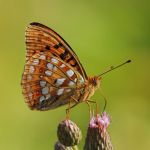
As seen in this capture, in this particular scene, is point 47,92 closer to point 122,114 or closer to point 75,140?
point 75,140

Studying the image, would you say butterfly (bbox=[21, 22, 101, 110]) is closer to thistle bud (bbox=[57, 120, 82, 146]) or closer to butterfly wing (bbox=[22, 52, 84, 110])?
butterfly wing (bbox=[22, 52, 84, 110])

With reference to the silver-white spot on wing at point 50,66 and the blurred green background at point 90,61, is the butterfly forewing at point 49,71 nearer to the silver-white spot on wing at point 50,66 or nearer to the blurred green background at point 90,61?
the silver-white spot on wing at point 50,66

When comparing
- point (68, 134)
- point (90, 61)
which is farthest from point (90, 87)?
point (90, 61)

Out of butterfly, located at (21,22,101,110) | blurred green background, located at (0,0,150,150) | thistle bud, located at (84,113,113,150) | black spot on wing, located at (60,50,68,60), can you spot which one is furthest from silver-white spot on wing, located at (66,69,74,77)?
blurred green background, located at (0,0,150,150)

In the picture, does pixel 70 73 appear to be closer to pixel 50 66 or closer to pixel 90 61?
pixel 50 66

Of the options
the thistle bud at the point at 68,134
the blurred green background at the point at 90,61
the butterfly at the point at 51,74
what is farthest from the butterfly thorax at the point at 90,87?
the blurred green background at the point at 90,61

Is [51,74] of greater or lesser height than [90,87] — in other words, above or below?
above
